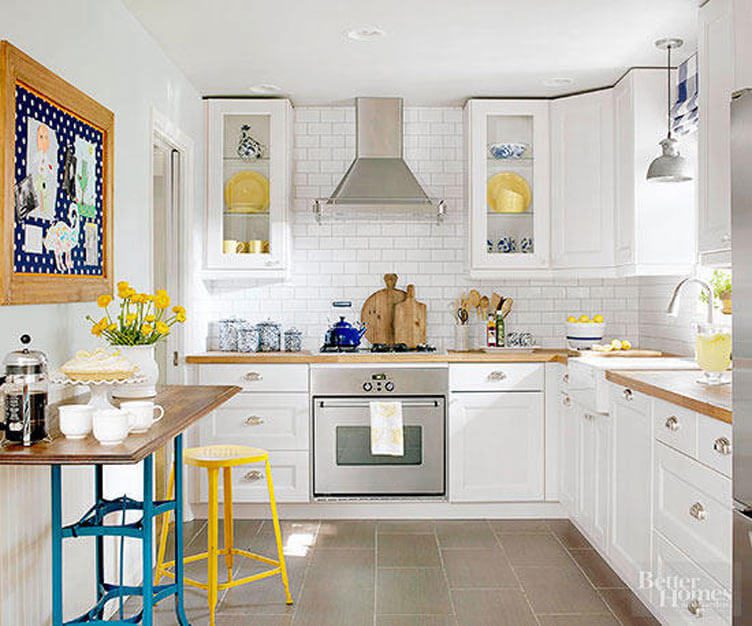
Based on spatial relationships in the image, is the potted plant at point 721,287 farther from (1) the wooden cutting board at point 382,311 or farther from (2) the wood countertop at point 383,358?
(1) the wooden cutting board at point 382,311

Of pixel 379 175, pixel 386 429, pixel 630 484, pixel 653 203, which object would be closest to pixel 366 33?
pixel 379 175

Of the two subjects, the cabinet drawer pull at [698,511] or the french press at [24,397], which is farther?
the cabinet drawer pull at [698,511]

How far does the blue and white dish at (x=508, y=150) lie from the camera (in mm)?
5312

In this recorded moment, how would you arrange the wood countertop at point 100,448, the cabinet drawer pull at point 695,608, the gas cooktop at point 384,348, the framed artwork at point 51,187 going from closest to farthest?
the wood countertop at point 100,448 < the framed artwork at point 51,187 < the cabinet drawer pull at point 695,608 < the gas cooktop at point 384,348

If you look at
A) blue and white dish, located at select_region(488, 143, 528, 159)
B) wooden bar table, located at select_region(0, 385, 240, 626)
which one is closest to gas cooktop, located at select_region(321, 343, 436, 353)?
blue and white dish, located at select_region(488, 143, 528, 159)

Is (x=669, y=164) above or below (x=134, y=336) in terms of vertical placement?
above

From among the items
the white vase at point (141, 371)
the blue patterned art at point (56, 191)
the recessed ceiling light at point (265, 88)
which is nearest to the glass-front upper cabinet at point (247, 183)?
the recessed ceiling light at point (265, 88)

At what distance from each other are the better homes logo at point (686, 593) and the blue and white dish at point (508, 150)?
9.01 ft

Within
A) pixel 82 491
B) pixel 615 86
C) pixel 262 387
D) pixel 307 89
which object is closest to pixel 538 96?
pixel 615 86

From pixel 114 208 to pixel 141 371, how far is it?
848 millimetres

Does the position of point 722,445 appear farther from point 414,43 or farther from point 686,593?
point 414,43

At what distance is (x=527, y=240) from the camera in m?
5.34

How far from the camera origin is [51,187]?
9.49 ft

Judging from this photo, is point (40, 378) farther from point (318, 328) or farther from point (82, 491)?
point (318, 328)
